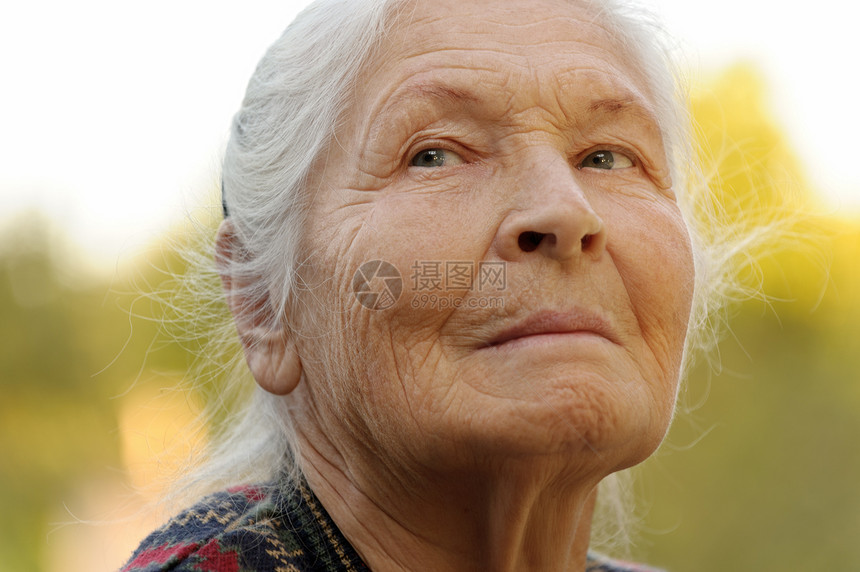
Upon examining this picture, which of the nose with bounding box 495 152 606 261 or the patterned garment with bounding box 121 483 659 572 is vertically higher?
the nose with bounding box 495 152 606 261

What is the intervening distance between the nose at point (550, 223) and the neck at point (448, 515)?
0.57 meters

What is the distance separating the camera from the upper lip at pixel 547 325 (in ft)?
6.03

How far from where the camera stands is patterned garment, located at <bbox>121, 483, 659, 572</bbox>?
74.8 inches

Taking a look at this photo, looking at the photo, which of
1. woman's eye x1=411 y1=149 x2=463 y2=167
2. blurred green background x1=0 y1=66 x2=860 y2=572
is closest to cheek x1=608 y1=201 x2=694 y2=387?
woman's eye x1=411 y1=149 x2=463 y2=167

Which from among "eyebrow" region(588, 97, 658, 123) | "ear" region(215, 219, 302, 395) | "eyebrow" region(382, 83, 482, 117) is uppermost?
"eyebrow" region(588, 97, 658, 123)

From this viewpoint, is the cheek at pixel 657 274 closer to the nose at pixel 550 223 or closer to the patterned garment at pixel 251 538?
the nose at pixel 550 223

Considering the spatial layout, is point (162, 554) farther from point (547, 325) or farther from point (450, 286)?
point (547, 325)

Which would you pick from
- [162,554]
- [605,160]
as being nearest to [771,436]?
[605,160]

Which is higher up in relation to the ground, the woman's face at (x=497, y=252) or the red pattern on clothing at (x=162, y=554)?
the woman's face at (x=497, y=252)

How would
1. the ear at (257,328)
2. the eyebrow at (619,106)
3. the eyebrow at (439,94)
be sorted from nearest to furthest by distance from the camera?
the eyebrow at (439,94), the eyebrow at (619,106), the ear at (257,328)

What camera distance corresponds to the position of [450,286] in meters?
1.90

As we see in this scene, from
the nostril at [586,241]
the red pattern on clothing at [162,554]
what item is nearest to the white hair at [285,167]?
the red pattern on clothing at [162,554]

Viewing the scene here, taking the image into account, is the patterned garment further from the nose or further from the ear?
the nose

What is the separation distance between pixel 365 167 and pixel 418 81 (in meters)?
0.27
